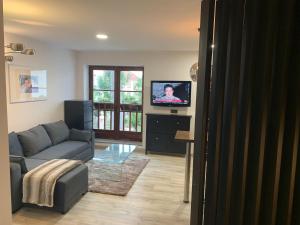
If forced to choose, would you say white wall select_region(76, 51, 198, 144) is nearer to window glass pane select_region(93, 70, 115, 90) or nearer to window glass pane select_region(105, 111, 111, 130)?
window glass pane select_region(93, 70, 115, 90)

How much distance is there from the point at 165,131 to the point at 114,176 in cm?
180

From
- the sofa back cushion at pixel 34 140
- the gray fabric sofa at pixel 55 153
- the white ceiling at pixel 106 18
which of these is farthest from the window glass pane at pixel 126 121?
the white ceiling at pixel 106 18

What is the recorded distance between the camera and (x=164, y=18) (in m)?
2.76

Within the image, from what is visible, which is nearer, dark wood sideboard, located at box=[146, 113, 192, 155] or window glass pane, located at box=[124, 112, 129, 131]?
dark wood sideboard, located at box=[146, 113, 192, 155]

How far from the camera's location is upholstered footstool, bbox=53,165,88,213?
119 inches

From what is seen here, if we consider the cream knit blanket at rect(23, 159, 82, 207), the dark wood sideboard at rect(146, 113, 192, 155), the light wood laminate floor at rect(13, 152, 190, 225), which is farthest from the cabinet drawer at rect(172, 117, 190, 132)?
the cream knit blanket at rect(23, 159, 82, 207)

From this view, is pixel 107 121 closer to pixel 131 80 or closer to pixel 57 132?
pixel 131 80

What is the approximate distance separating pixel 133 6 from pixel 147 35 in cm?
153

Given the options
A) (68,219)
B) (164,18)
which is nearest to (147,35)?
(164,18)

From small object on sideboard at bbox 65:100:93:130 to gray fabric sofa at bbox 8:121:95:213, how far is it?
0.34 meters

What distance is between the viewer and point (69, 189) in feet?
10.2

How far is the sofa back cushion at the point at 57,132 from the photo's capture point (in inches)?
189

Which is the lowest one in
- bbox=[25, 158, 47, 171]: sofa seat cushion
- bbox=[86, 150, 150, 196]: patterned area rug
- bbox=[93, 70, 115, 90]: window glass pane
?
bbox=[86, 150, 150, 196]: patterned area rug

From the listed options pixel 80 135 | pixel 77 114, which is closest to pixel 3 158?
pixel 80 135
